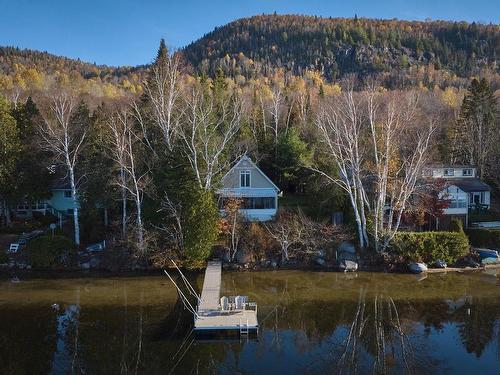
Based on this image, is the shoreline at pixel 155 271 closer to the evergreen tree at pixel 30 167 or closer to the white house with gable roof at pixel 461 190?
the white house with gable roof at pixel 461 190

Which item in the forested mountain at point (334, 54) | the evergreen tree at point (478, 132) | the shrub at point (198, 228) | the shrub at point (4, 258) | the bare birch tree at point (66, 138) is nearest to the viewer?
the shrub at point (198, 228)

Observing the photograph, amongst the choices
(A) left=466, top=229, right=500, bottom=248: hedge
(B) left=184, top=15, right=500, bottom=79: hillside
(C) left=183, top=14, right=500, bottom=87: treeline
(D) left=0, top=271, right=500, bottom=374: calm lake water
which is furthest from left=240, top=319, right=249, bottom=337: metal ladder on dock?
(B) left=184, top=15, right=500, bottom=79: hillside

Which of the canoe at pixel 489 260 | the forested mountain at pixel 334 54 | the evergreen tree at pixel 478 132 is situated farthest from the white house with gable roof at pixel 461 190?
the forested mountain at pixel 334 54

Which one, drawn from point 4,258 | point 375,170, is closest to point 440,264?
point 375,170

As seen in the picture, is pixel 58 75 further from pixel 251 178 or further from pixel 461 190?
pixel 461 190

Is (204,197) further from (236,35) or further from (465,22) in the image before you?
(465,22)

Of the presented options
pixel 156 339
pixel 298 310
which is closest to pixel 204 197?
pixel 298 310
